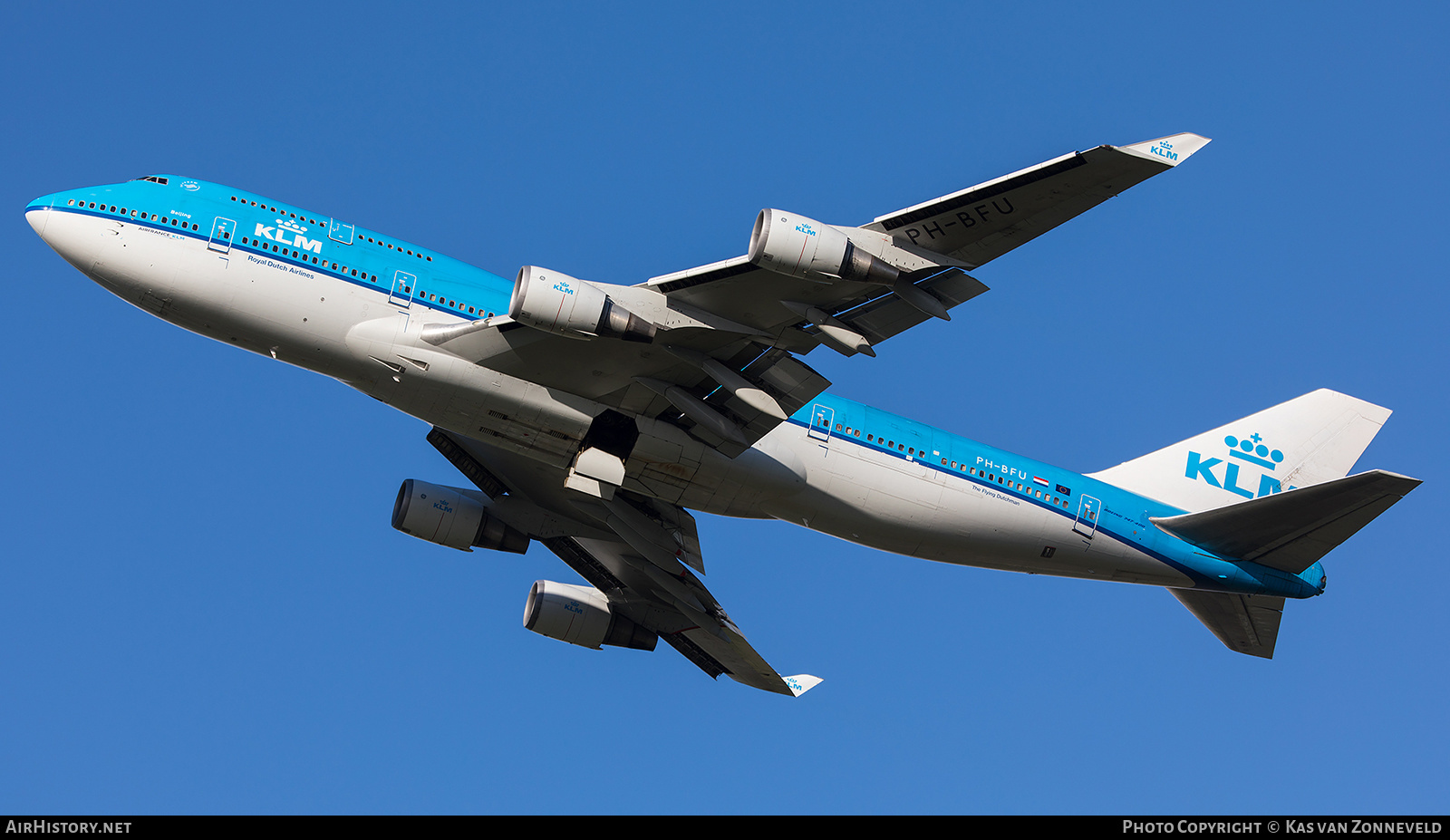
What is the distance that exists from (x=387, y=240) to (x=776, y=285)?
9.31m

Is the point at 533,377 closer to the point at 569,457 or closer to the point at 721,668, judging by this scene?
the point at 569,457

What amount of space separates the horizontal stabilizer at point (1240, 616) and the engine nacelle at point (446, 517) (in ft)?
64.5

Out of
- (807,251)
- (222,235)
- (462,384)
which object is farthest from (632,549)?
(807,251)

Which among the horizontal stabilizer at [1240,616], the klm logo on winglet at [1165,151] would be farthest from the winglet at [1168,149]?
the horizontal stabilizer at [1240,616]

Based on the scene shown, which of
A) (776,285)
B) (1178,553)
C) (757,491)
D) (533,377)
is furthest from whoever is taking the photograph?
(1178,553)

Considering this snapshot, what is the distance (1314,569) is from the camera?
33438 millimetres

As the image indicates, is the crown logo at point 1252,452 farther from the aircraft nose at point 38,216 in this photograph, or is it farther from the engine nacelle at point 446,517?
the aircraft nose at point 38,216

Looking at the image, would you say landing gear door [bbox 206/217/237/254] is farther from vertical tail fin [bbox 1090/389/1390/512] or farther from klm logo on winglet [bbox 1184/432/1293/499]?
klm logo on winglet [bbox 1184/432/1293/499]

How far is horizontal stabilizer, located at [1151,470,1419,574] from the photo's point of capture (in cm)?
→ 2964

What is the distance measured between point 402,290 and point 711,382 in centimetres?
717

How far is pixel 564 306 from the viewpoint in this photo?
2514 cm

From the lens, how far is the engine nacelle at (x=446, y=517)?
A: 112 feet

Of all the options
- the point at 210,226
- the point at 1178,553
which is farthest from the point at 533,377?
the point at 1178,553

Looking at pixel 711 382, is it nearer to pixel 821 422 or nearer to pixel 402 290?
pixel 821 422
